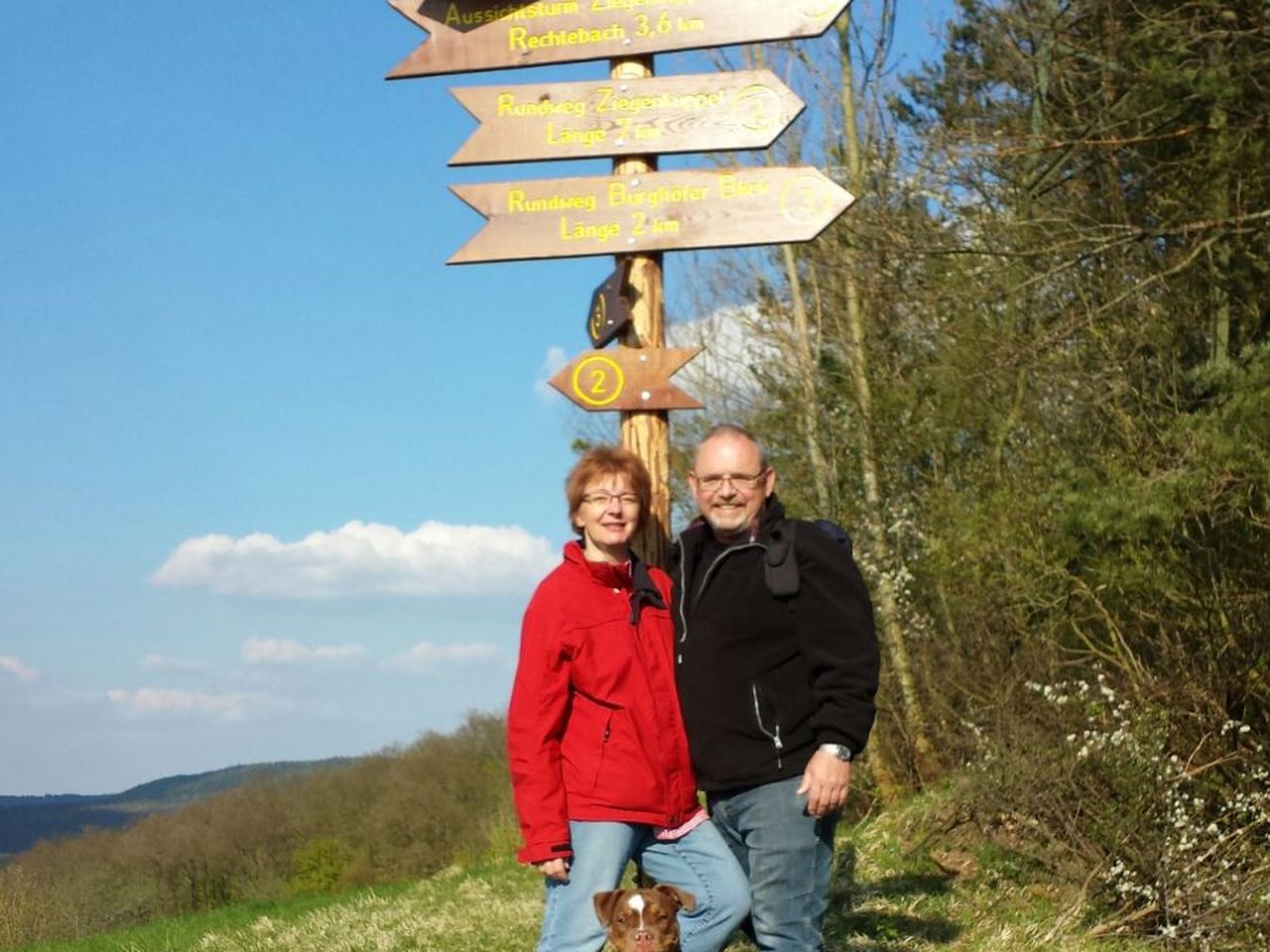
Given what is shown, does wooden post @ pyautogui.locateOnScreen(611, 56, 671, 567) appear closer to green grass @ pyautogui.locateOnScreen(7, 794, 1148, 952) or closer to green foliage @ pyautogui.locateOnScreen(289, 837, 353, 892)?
green grass @ pyautogui.locateOnScreen(7, 794, 1148, 952)

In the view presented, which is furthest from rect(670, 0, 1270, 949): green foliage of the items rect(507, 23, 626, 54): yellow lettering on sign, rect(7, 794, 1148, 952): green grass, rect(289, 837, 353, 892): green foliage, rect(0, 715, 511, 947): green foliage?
rect(289, 837, 353, 892): green foliage

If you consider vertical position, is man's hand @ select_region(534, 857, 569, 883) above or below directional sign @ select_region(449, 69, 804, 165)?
below

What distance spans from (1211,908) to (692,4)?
5225 mm

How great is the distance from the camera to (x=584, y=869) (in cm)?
466

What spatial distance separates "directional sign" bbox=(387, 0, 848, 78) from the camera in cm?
591

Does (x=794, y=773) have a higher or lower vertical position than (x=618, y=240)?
lower

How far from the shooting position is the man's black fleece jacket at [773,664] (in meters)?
4.55

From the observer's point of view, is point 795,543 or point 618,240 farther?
point 618,240

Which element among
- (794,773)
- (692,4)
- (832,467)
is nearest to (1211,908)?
(794,773)

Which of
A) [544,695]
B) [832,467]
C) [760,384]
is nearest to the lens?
[544,695]

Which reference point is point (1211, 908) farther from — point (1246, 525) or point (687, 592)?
point (687, 592)

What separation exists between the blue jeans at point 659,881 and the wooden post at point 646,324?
1417 mm

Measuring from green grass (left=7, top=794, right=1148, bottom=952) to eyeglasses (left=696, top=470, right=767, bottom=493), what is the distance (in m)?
3.92

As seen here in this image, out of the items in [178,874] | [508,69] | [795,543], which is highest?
[508,69]
